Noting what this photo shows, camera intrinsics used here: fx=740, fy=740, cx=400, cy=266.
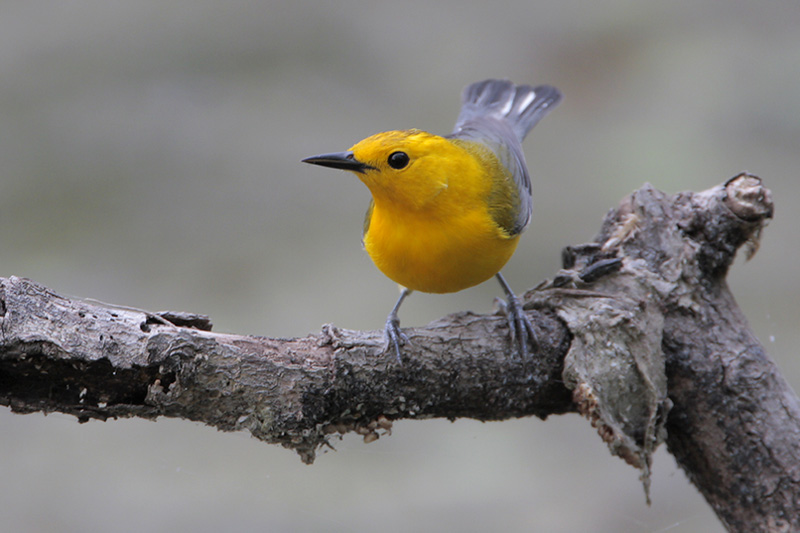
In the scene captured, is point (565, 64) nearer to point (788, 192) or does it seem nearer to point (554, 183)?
point (554, 183)

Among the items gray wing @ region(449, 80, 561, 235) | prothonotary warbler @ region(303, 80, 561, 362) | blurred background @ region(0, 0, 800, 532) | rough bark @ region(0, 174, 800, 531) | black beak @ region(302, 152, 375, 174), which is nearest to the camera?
rough bark @ region(0, 174, 800, 531)

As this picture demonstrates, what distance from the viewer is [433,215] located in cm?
320

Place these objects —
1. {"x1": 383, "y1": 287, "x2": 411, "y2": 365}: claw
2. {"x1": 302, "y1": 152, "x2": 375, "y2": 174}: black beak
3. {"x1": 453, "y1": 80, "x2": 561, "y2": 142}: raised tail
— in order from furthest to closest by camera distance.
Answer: {"x1": 453, "y1": 80, "x2": 561, "y2": 142}: raised tail → {"x1": 302, "y1": 152, "x2": 375, "y2": 174}: black beak → {"x1": 383, "y1": 287, "x2": 411, "y2": 365}: claw

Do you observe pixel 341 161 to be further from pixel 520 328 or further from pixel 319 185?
pixel 319 185

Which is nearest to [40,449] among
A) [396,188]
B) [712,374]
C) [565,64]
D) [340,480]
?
[340,480]

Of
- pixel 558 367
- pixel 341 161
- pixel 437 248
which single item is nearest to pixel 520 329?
pixel 558 367

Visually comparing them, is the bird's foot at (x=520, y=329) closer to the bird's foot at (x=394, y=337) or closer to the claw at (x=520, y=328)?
the claw at (x=520, y=328)

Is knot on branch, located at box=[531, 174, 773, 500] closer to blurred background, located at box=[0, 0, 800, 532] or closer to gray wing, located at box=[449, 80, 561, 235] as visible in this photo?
gray wing, located at box=[449, 80, 561, 235]

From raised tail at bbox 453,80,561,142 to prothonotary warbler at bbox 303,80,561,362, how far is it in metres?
1.38

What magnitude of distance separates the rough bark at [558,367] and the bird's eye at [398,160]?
69 cm

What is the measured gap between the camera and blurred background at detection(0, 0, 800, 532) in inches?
203

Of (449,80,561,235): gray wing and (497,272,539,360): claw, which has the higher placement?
(449,80,561,235): gray wing

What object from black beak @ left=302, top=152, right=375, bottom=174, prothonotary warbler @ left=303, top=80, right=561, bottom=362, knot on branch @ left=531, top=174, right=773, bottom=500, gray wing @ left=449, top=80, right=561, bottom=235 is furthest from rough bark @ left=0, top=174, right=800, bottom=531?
gray wing @ left=449, top=80, right=561, bottom=235

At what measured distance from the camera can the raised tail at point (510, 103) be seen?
4.86m
